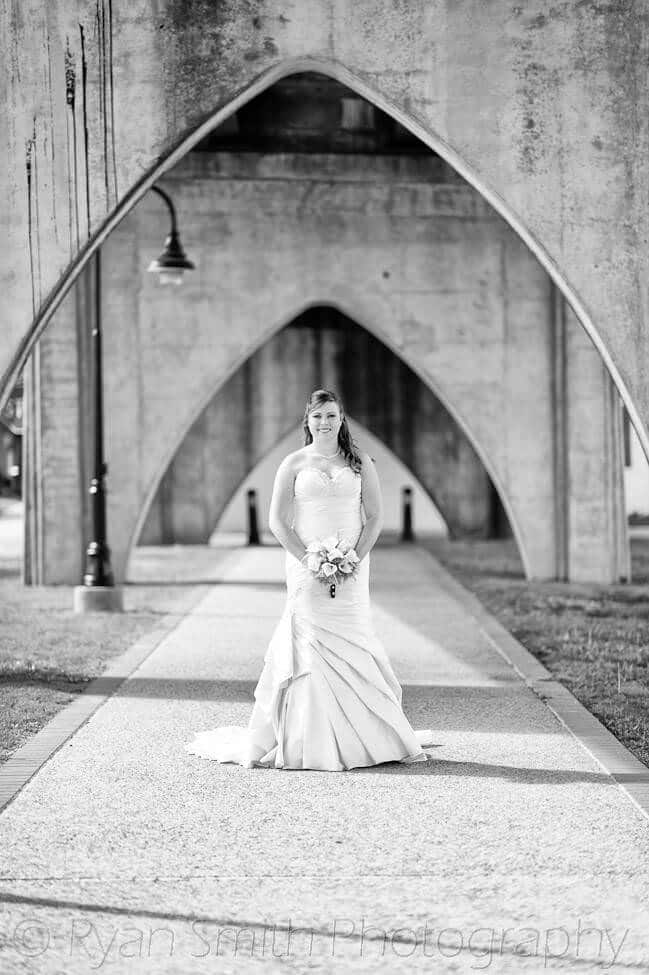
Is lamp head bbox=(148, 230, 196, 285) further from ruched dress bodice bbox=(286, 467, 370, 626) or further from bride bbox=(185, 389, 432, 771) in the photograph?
ruched dress bodice bbox=(286, 467, 370, 626)

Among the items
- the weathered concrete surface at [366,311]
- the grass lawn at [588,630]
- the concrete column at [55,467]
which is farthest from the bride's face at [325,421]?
the weathered concrete surface at [366,311]

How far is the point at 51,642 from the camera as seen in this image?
13.4 m

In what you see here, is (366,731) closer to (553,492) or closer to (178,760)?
(178,760)

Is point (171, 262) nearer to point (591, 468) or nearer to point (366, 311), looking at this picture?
point (366, 311)

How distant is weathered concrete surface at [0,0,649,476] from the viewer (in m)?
9.80

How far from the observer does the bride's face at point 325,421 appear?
800cm

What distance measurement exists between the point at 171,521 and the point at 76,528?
37.4 feet

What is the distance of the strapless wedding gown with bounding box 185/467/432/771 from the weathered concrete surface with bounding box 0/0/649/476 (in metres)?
2.95

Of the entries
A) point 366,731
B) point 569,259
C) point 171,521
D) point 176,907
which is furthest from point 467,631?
point 171,521

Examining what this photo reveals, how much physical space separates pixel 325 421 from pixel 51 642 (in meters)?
6.27

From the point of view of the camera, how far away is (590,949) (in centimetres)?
464

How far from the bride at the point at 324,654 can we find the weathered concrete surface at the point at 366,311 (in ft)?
43.3
